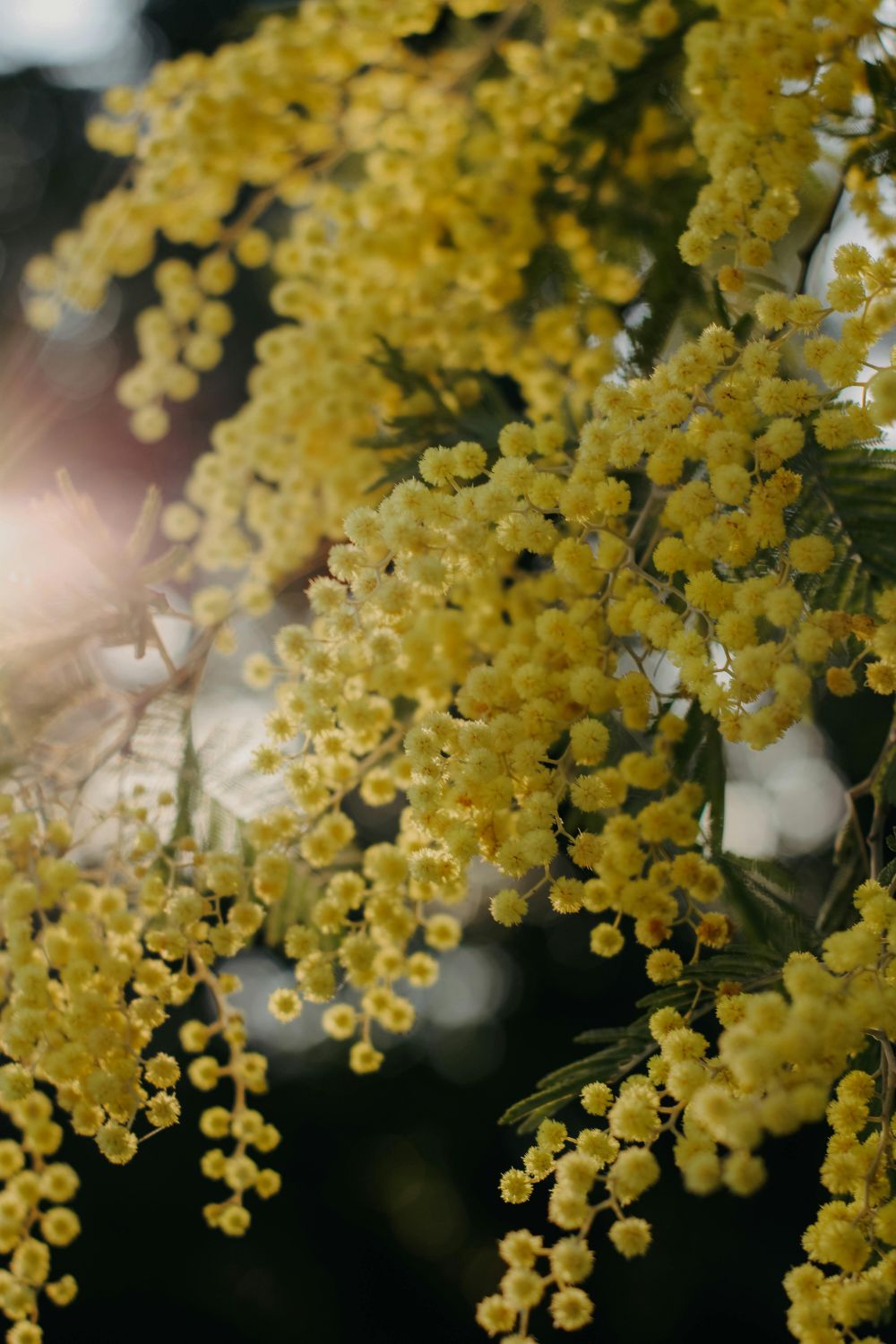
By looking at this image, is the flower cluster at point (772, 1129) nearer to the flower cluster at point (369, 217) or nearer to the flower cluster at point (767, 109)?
the flower cluster at point (767, 109)

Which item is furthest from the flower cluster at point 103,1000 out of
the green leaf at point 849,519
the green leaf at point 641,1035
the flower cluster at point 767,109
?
the flower cluster at point 767,109

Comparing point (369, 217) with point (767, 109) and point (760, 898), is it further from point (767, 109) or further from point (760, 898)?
point (760, 898)

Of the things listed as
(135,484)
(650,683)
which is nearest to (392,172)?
(650,683)

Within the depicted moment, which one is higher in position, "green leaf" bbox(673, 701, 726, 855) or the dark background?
"green leaf" bbox(673, 701, 726, 855)

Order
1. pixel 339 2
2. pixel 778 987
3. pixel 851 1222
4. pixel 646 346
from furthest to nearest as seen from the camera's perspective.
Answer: pixel 339 2, pixel 646 346, pixel 778 987, pixel 851 1222

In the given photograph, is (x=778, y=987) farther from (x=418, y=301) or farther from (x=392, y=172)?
(x=392, y=172)

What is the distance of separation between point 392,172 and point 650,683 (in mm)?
696

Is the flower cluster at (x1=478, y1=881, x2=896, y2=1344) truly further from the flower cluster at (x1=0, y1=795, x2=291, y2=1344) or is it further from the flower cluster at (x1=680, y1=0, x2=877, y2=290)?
the flower cluster at (x1=680, y1=0, x2=877, y2=290)

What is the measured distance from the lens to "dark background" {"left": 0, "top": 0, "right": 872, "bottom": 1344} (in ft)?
5.16

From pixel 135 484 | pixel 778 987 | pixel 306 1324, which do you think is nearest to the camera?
pixel 778 987

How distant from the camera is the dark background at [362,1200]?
1.57m

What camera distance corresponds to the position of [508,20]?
3.64ft

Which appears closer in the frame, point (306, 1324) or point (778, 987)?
point (778, 987)

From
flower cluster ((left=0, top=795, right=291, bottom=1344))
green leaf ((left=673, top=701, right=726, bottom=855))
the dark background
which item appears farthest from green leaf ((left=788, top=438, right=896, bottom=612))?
the dark background
